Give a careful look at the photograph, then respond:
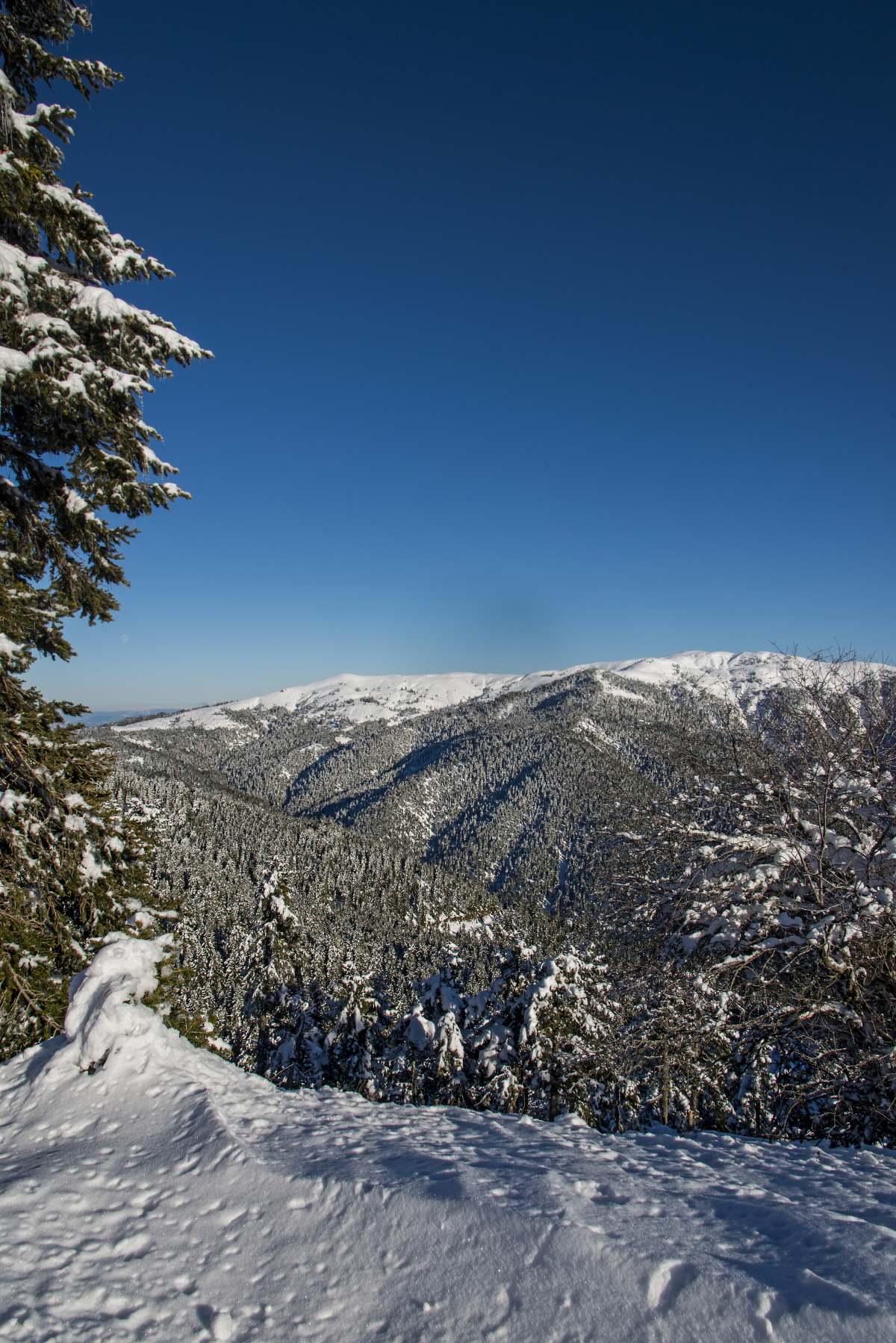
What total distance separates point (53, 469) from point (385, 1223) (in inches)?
325

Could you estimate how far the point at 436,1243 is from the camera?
421cm

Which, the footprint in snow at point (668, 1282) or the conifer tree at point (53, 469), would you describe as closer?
the footprint in snow at point (668, 1282)

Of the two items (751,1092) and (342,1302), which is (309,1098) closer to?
(342,1302)

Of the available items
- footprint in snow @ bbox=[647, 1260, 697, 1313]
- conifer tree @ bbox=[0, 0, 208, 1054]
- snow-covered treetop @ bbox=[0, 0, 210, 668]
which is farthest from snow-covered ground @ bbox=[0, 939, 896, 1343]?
snow-covered treetop @ bbox=[0, 0, 210, 668]

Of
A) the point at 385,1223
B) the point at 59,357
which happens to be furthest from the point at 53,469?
the point at 385,1223

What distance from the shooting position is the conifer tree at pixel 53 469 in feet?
20.2

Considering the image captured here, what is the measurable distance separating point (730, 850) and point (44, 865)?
33.7 feet

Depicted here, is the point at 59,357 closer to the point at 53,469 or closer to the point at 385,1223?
the point at 53,469

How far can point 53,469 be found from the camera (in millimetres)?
7102

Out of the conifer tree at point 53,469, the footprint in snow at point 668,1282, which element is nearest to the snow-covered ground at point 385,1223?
the footprint in snow at point 668,1282

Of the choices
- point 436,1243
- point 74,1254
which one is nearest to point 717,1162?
point 436,1243

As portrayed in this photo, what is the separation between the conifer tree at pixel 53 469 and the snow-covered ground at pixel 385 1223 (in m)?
1.41

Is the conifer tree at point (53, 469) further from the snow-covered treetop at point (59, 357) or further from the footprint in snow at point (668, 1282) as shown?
the footprint in snow at point (668, 1282)

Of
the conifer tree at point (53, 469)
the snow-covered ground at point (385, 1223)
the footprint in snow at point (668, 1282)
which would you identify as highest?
the conifer tree at point (53, 469)
